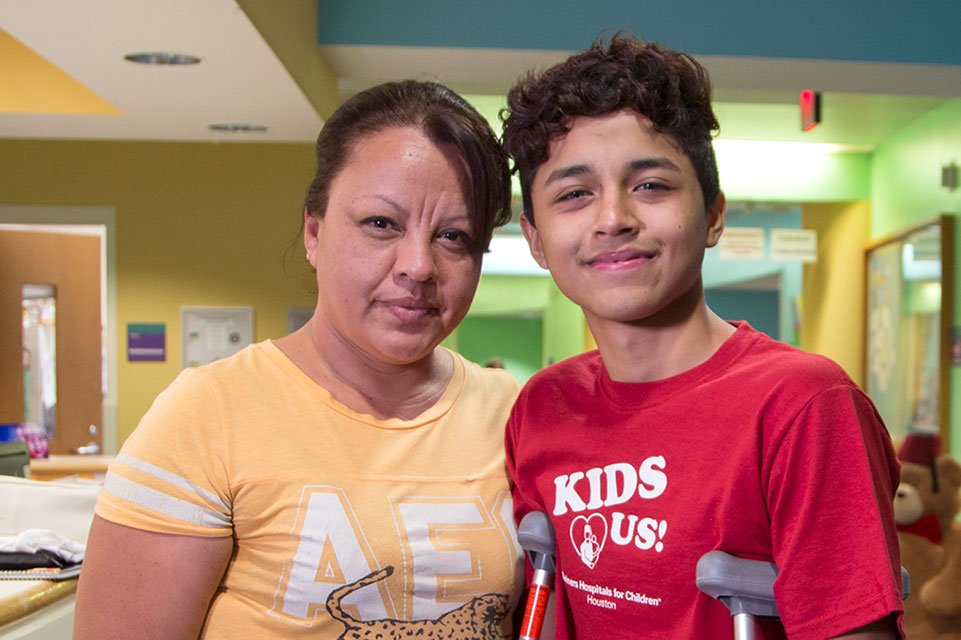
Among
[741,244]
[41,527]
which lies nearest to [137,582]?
[41,527]

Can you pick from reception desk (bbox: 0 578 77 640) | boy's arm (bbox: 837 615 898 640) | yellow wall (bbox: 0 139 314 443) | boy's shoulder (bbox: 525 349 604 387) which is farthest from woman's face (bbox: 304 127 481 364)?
yellow wall (bbox: 0 139 314 443)

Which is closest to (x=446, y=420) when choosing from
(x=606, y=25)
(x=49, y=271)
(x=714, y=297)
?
(x=606, y=25)

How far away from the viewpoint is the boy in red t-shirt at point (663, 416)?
118 cm

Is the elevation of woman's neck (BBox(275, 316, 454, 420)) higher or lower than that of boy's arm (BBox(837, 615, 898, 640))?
higher

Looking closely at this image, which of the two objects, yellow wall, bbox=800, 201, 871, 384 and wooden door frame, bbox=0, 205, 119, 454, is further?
yellow wall, bbox=800, 201, 871, 384

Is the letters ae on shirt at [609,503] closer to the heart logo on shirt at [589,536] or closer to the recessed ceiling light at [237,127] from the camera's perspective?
the heart logo on shirt at [589,536]

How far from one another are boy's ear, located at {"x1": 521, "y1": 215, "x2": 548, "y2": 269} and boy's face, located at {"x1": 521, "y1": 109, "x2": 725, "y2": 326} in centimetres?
12

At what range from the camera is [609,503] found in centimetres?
139

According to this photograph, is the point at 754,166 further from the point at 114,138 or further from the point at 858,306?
the point at 114,138

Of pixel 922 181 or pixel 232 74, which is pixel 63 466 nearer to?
pixel 232 74

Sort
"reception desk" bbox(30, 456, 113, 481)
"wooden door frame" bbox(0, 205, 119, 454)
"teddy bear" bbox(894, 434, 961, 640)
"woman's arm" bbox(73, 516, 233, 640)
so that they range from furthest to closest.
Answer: "wooden door frame" bbox(0, 205, 119, 454) → "reception desk" bbox(30, 456, 113, 481) → "teddy bear" bbox(894, 434, 961, 640) → "woman's arm" bbox(73, 516, 233, 640)

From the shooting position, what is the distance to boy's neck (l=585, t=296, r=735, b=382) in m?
1.45

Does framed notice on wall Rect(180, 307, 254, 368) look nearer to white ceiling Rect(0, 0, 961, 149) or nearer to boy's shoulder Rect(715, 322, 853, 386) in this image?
white ceiling Rect(0, 0, 961, 149)

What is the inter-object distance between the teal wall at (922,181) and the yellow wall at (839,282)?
0.18 meters
